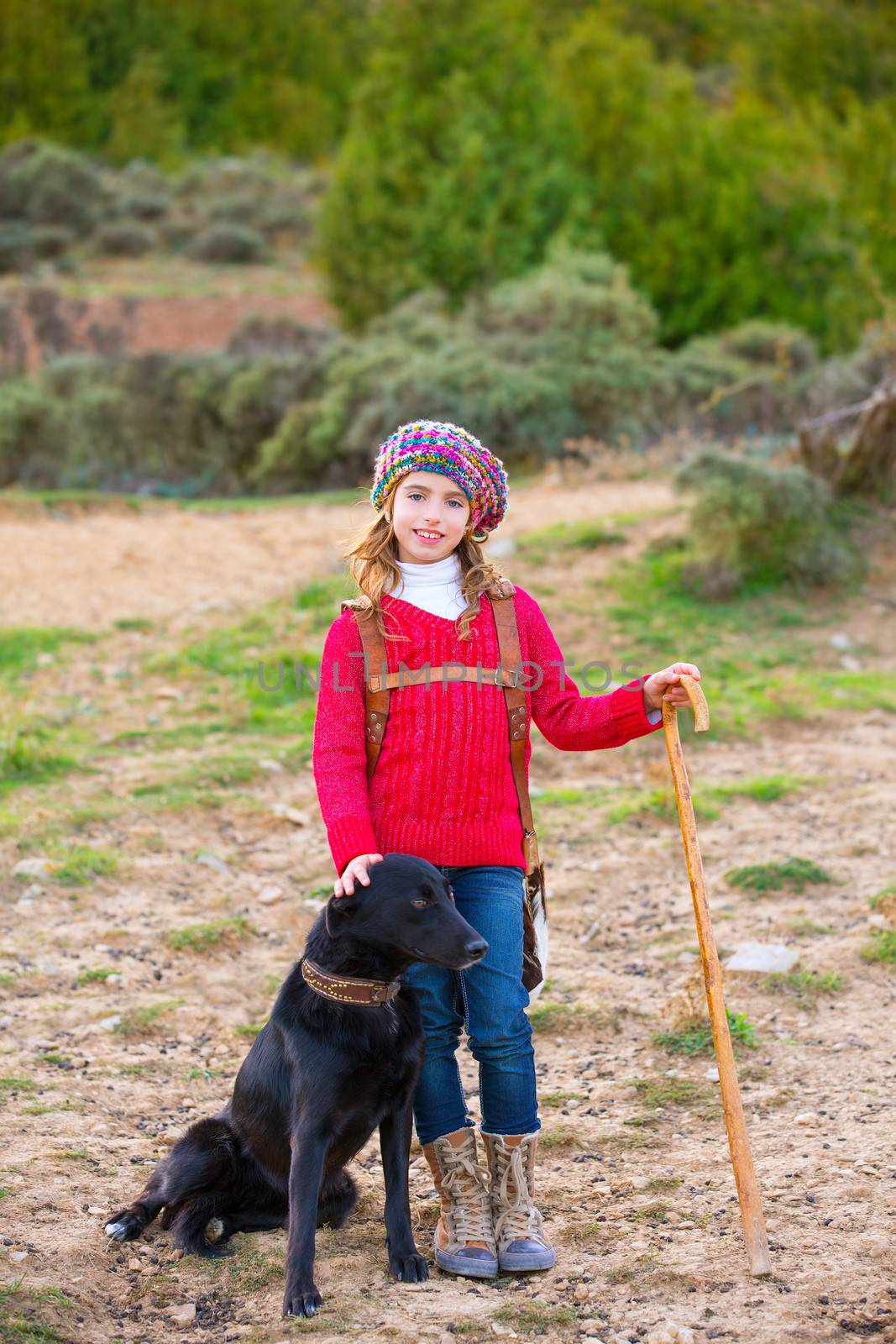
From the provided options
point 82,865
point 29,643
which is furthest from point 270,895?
point 29,643

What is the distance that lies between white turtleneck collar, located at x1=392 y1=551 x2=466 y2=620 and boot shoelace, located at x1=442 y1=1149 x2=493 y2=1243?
1.27 meters

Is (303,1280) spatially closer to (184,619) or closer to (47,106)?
(184,619)

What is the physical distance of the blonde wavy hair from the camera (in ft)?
10.6

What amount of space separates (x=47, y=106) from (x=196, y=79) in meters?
5.44

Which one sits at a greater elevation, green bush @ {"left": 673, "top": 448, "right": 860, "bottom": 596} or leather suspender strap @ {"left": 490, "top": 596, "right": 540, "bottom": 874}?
green bush @ {"left": 673, "top": 448, "right": 860, "bottom": 596}

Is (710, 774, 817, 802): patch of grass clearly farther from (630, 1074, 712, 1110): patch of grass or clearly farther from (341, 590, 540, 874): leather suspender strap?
(341, 590, 540, 874): leather suspender strap

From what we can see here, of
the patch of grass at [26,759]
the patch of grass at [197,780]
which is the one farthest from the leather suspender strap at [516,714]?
the patch of grass at [26,759]

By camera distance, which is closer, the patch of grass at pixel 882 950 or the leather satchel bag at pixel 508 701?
the leather satchel bag at pixel 508 701

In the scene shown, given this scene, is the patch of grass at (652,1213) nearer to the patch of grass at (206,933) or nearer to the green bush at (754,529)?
the patch of grass at (206,933)

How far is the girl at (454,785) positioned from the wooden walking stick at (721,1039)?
163 mm

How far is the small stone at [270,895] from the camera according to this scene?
17.4 feet

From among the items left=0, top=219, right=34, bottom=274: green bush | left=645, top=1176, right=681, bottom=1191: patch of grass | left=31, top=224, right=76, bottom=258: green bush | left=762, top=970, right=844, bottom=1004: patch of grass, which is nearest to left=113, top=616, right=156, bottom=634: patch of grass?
left=762, top=970, right=844, bottom=1004: patch of grass

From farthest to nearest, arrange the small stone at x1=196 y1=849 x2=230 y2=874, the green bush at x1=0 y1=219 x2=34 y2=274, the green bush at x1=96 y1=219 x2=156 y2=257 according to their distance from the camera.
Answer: the green bush at x1=96 y1=219 x2=156 y2=257
the green bush at x1=0 y1=219 x2=34 y2=274
the small stone at x1=196 y1=849 x2=230 y2=874

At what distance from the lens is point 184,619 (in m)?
8.51
